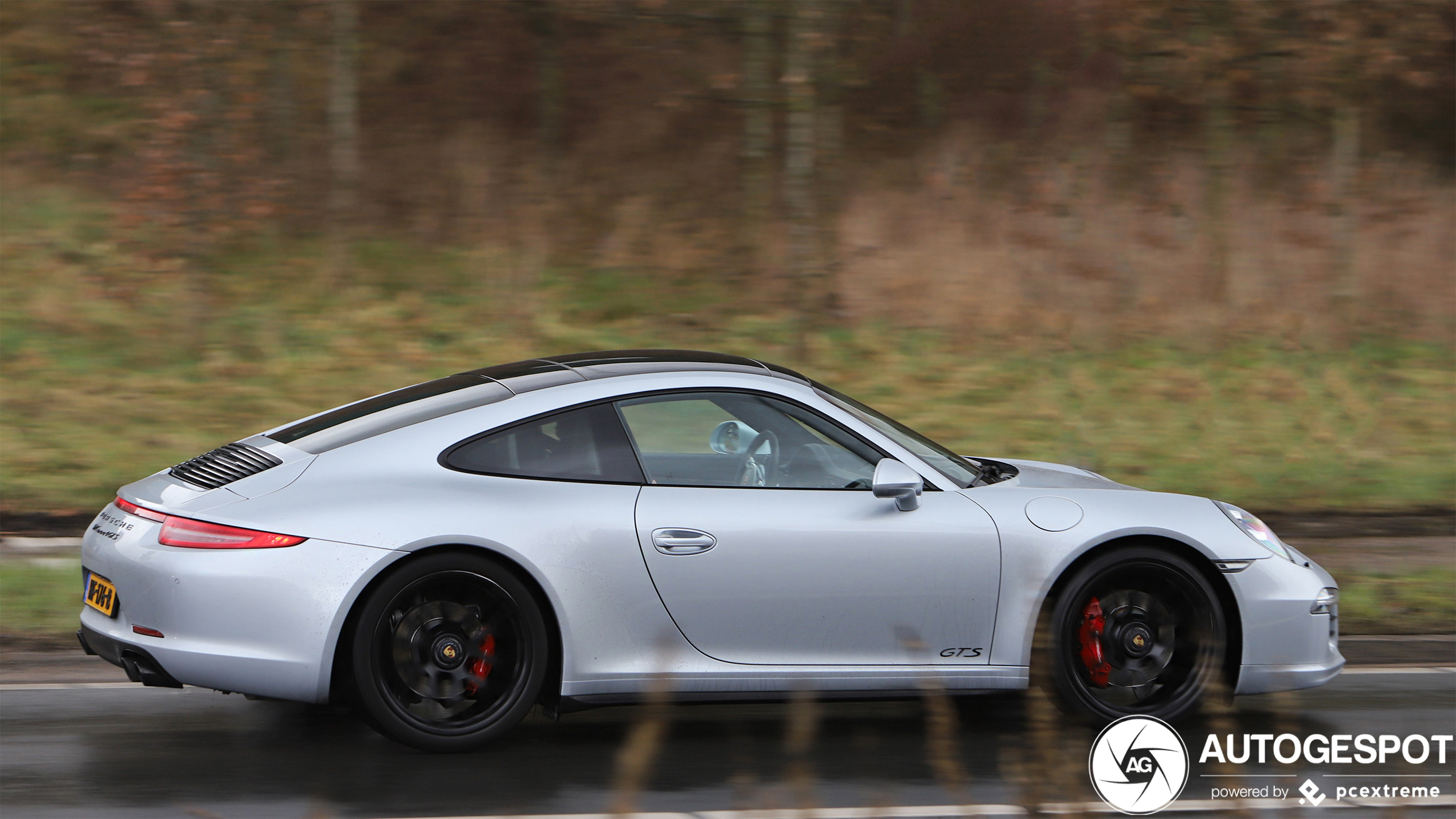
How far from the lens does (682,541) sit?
15.1ft

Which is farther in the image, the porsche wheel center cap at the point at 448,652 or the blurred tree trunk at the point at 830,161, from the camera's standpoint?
the blurred tree trunk at the point at 830,161

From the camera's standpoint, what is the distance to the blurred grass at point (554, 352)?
10188 mm

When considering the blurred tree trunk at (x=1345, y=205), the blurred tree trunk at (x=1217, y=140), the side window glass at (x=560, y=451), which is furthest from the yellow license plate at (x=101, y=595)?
the blurred tree trunk at (x=1345, y=205)

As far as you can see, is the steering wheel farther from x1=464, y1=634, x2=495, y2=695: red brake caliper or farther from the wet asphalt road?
x1=464, y1=634, x2=495, y2=695: red brake caliper

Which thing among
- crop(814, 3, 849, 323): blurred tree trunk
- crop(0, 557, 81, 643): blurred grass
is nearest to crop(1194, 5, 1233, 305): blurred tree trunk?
crop(814, 3, 849, 323): blurred tree trunk

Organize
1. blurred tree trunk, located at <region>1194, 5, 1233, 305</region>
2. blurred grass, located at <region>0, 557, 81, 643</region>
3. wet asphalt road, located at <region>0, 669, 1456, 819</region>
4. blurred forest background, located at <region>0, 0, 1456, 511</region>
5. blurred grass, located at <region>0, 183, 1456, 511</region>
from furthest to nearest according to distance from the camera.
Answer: blurred tree trunk, located at <region>1194, 5, 1233, 305</region> < blurred forest background, located at <region>0, 0, 1456, 511</region> < blurred grass, located at <region>0, 183, 1456, 511</region> < blurred grass, located at <region>0, 557, 81, 643</region> < wet asphalt road, located at <region>0, 669, 1456, 819</region>

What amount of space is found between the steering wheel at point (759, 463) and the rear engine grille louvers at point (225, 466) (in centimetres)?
165

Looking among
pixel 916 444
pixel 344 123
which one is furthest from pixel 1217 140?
pixel 916 444

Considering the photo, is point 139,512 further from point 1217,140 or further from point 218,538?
point 1217,140

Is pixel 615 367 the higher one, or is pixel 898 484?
pixel 615 367

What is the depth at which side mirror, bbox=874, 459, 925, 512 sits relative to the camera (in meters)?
4.70

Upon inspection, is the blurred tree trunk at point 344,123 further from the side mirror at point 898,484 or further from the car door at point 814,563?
the side mirror at point 898,484

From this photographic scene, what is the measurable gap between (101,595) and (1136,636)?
3671 mm

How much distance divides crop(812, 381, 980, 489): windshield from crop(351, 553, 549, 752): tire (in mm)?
1434
